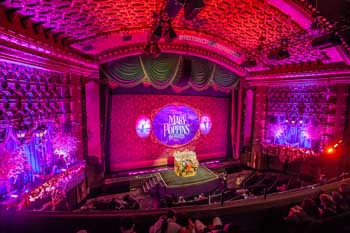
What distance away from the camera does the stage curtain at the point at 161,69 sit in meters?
8.84

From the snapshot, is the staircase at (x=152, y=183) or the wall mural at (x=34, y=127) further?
the staircase at (x=152, y=183)

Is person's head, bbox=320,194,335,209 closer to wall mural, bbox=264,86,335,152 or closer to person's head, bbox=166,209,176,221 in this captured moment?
person's head, bbox=166,209,176,221

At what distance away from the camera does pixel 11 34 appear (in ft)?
13.9

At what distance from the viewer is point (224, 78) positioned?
11.0 metres

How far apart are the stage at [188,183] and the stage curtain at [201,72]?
407 centimetres

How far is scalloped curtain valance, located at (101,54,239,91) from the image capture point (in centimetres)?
847

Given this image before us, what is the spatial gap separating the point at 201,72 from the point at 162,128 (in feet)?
10.8

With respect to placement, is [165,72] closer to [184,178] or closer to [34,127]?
[184,178]

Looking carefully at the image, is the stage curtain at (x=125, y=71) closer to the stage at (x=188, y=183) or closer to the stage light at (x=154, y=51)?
the stage light at (x=154, y=51)

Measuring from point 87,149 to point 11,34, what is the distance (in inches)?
189

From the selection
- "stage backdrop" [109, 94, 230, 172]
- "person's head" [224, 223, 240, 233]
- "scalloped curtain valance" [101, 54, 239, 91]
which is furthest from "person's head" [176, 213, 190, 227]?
"stage backdrop" [109, 94, 230, 172]

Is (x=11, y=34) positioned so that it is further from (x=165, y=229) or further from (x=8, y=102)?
(x=165, y=229)

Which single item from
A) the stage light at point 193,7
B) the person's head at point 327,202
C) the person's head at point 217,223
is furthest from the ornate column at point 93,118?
the person's head at point 327,202

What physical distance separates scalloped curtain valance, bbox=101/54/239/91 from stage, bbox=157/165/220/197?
3.91 metres
